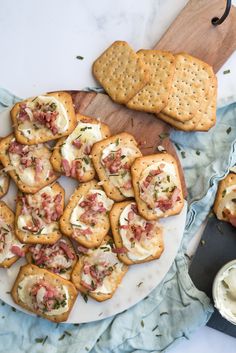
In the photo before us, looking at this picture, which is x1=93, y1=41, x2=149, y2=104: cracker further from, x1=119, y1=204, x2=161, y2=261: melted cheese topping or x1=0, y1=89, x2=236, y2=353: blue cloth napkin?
x1=119, y1=204, x2=161, y2=261: melted cheese topping

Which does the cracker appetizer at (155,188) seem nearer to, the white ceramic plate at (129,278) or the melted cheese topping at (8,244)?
the white ceramic plate at (129,278)

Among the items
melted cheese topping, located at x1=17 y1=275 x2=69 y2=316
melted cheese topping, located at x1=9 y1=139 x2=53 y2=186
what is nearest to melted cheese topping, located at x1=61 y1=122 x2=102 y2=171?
melted cheese topping, located at x1=9 y1=139 x2=53 y2=186

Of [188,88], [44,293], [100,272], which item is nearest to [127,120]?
[188,88]

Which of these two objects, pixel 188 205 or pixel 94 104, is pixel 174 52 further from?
pixel 188 205

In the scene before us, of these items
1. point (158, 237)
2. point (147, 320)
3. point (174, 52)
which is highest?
point (174, 52)

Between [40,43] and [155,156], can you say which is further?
[40,43]

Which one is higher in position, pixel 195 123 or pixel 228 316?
pixel 195 123

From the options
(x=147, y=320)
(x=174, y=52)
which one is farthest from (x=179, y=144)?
(x=147, y=320)
